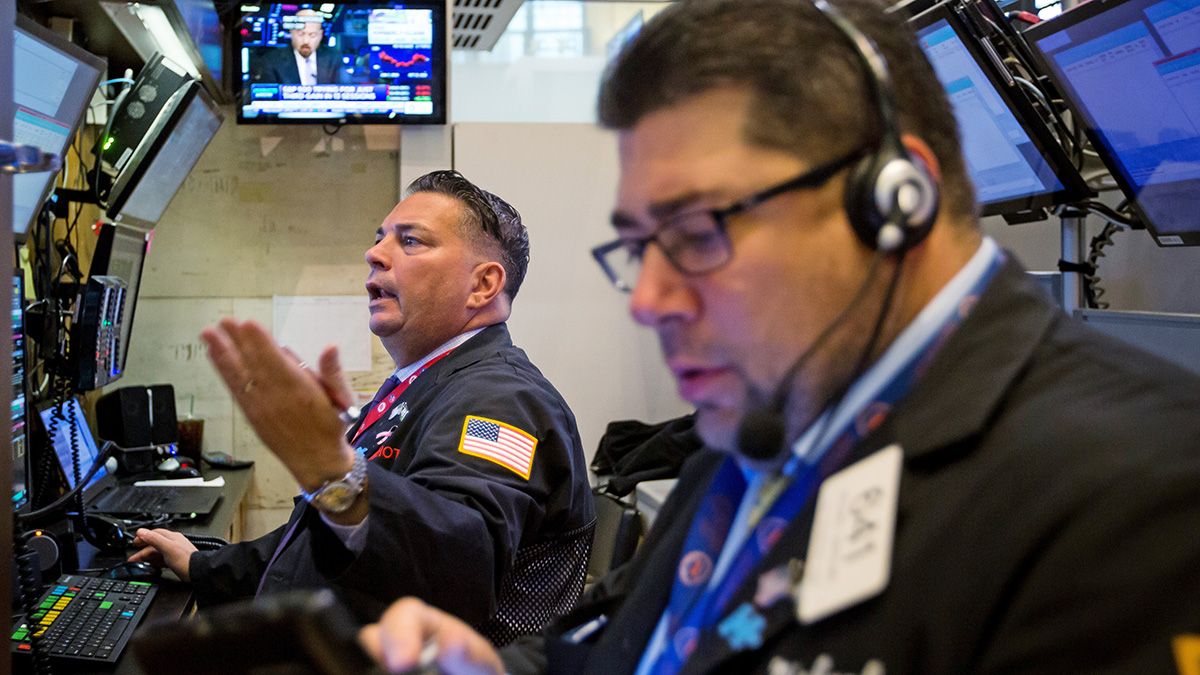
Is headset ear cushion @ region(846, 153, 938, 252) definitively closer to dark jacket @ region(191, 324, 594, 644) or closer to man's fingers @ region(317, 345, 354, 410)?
man's fingers @ region(317, 345, 354, 410)

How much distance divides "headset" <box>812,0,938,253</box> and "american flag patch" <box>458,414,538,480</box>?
1.06 metres

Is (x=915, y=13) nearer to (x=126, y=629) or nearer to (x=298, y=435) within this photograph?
(x=298, y=435)

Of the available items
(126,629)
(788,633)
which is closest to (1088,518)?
(788,633)

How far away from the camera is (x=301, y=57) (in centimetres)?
373

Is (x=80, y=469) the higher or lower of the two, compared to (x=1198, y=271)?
lower

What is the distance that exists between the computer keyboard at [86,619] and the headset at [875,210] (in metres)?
1.29

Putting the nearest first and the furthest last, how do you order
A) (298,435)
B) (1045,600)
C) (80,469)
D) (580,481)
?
(1045,600) < (298,435) < (580,481) < (80,469)

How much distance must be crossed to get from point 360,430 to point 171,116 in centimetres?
139

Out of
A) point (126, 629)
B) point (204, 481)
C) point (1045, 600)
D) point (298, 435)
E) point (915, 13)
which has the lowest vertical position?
point (204, 481)

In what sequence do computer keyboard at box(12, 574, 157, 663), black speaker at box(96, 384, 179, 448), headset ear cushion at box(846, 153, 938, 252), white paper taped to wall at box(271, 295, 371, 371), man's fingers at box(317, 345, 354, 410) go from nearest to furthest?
headset ear cushion at box(846, 153, 938, 252), man's fingers at box(317, 345, 354, 410), computer keyboard at box(12, 574, 157, 663), black speaker at box(96, 384, 179, 448), white paper taped to wall at box(271, 295, 371, 371)

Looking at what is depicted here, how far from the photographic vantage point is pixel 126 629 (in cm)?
179

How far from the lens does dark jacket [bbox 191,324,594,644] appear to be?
152 centimetres

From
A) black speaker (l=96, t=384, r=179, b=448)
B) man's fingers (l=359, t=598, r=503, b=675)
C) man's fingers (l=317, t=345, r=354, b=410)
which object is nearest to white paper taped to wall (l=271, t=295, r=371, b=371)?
black speaker (l=96, t=384, r=179, b=448)

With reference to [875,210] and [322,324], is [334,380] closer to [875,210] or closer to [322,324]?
[875,210]
